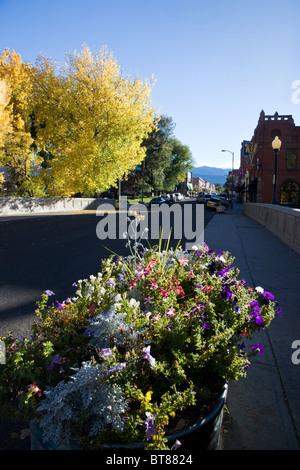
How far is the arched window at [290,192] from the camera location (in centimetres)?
3838

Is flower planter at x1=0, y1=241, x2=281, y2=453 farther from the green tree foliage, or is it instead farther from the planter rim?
the green tree foliage

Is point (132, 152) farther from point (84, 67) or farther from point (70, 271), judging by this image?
point (70, 271)

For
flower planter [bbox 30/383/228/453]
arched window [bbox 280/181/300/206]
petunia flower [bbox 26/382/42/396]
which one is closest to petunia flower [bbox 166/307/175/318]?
flower planter [bbox 30/383/228/453]

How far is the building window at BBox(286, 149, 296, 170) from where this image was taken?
127 feet

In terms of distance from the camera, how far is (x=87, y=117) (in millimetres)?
27453

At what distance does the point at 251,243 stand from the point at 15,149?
20.7 meters

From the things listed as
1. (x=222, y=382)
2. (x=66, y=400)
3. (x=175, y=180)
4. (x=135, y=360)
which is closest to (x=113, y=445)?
(x=66, y=400)

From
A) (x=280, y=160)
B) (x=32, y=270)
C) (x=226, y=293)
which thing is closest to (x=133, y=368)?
(x=226, y=293)

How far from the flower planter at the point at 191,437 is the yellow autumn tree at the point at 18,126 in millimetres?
25537

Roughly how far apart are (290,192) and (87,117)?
82.1 feet

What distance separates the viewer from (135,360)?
6.72 feet

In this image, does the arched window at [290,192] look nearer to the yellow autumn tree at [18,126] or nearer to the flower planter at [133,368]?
the yellow autumn tree at [18,126]

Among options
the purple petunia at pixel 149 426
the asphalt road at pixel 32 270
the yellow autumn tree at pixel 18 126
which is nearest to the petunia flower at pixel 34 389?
the purple petunia at pixel 149 426
